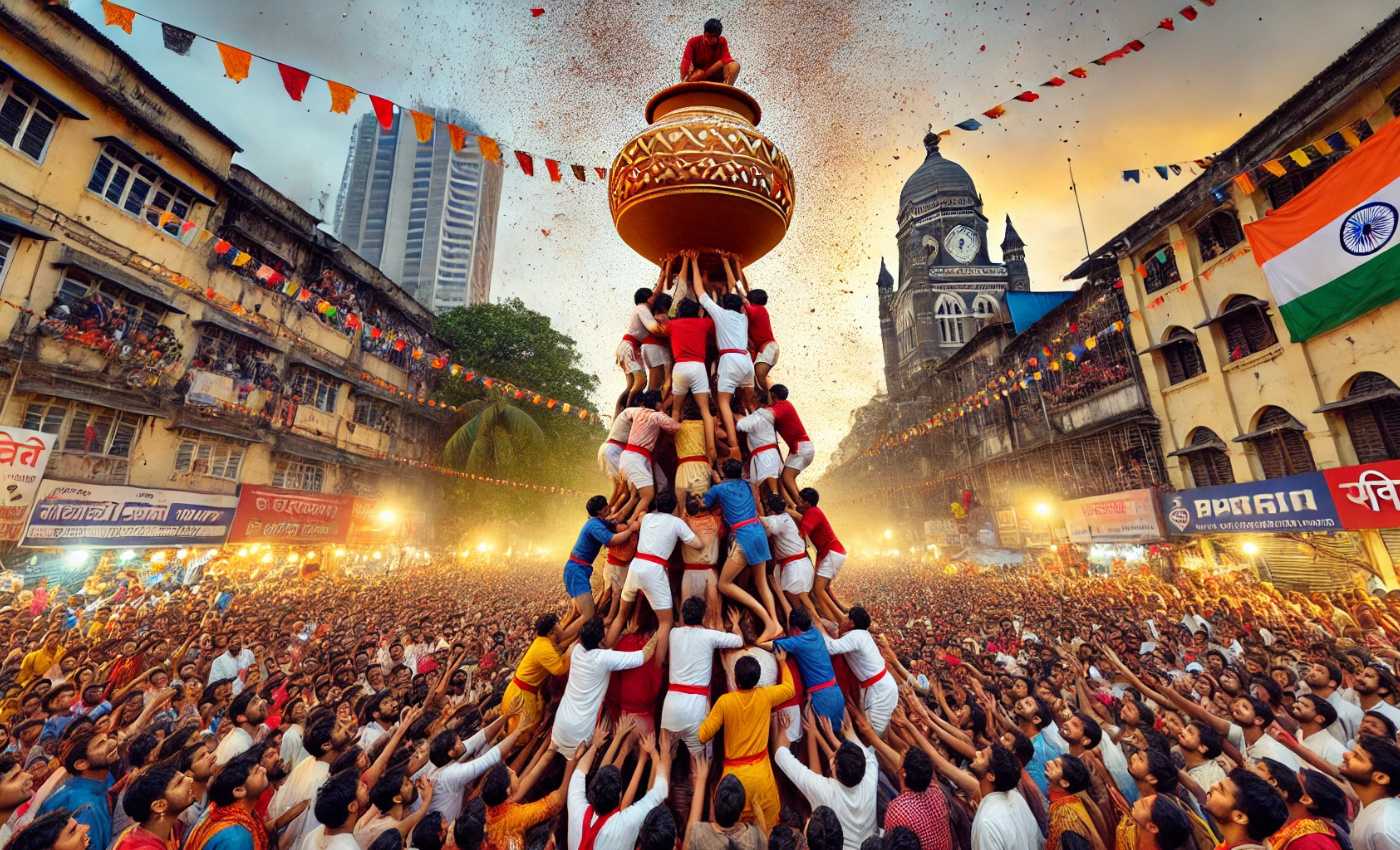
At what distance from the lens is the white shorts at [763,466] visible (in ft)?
15.5

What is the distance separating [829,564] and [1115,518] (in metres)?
18.8

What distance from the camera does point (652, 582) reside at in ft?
13.1

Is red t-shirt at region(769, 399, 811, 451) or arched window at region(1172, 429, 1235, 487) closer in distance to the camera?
red t-shirt at region(769, 399, 811, 451)

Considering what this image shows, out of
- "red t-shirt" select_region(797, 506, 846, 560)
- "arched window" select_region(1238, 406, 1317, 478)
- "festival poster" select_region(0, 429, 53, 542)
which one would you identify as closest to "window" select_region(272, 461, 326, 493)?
"festival poster" select_region(0, 429, 53, 542)

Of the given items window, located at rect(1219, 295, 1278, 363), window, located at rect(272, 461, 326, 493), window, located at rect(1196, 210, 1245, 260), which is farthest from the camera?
window, located at rect(272, 461, 326, 493)

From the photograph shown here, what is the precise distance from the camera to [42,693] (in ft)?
17.6

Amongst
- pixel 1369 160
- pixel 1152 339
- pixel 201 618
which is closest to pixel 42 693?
pixel 201 618

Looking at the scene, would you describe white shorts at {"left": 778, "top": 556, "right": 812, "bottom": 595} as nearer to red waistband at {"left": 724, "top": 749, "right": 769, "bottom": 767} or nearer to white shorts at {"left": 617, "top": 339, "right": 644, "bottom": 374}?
red waistband at {"left": 724, "top": 749, "right": 769, "bottom": 767}

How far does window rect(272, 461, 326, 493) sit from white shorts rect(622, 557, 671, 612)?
2058 centimetres

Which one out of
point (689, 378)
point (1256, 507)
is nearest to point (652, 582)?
point (689, 378)

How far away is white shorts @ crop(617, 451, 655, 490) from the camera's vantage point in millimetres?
4535

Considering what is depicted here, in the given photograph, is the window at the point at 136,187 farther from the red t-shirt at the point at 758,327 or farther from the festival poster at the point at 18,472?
the red t-shirt at the point at 758,327

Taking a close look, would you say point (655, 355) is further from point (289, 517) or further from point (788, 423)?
point (289, 517)

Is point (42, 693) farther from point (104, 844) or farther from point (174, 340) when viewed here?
point (174, 340)
